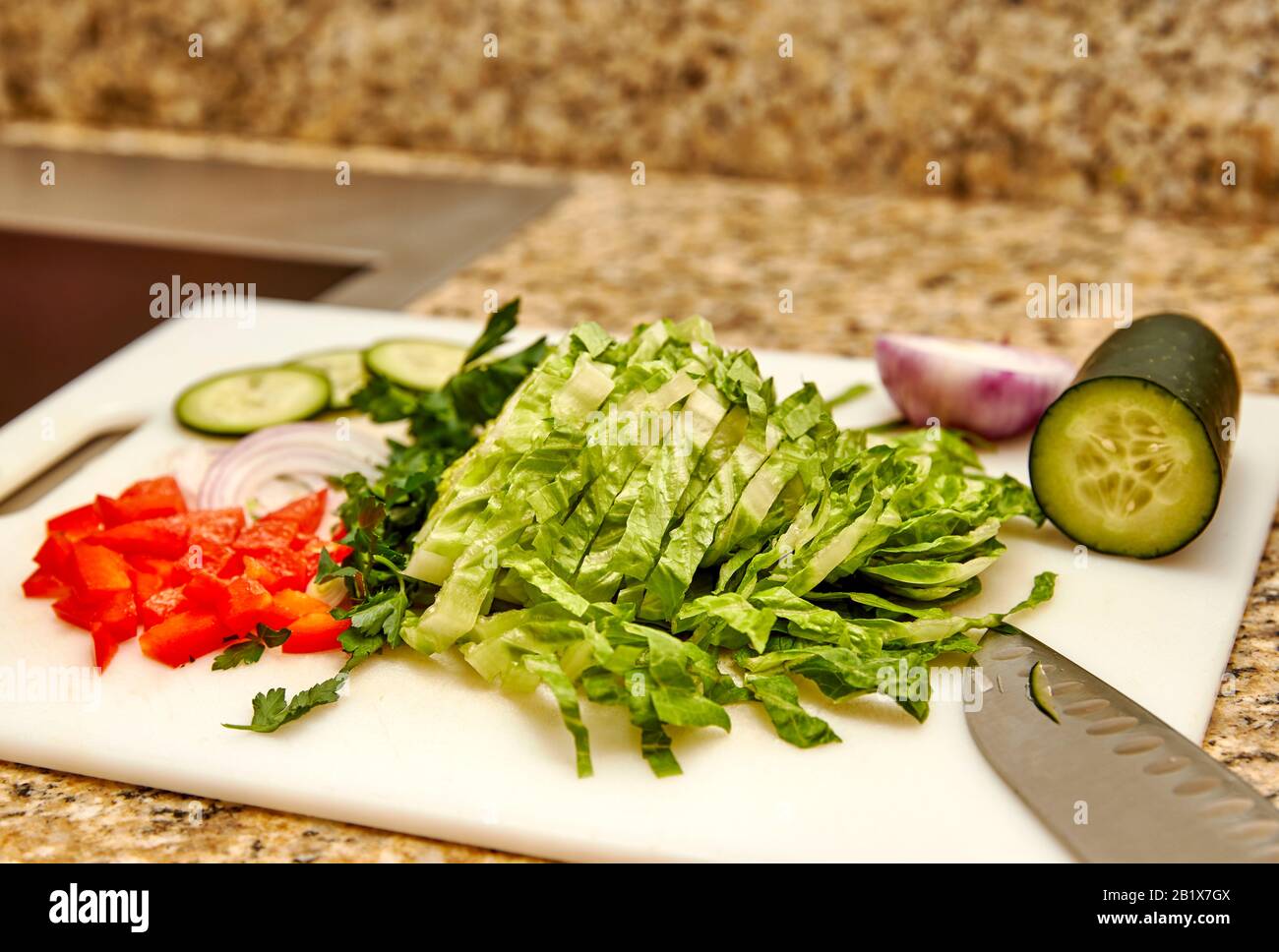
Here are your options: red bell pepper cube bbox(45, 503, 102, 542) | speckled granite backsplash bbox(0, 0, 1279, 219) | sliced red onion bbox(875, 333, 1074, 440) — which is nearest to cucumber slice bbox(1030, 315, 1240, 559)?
sliced red onion bbox(875, 333, 1074, 440)

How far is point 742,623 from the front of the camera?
5.25 ft

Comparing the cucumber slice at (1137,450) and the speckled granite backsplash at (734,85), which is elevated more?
the speckled granite backsplash at (734,85)

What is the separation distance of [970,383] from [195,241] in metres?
2.00

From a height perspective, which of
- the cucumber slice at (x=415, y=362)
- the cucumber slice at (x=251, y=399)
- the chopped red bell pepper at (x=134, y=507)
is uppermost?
the cucumber slice at (x=415, y=362)

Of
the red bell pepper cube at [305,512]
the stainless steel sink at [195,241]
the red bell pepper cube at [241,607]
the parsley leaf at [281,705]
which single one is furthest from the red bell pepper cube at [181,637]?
the stainless steel sink at [195,241]

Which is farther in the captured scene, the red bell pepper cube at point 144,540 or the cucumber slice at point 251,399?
the cucumber slice at point 251,399

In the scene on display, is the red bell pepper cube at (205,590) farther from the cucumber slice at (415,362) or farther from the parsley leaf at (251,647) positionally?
the cucumber slice at (415,362)

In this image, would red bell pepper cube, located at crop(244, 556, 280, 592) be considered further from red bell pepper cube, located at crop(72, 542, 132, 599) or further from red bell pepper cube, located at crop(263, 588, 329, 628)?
red bell pepper cube, located at crop(72, 542, 132, 599)

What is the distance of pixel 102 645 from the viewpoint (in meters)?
1.67

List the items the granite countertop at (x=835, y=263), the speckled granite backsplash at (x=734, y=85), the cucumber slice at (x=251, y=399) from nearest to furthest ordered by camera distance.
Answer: the cucumber slice at (x=251, y=399) → the granite countertop at (x=835, y=263) → the speckled granite backsplash at (x=734, y=85)

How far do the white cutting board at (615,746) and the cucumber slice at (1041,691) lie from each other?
0.09 meters

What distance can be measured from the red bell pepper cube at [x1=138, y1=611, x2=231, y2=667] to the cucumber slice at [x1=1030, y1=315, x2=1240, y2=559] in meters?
1.11

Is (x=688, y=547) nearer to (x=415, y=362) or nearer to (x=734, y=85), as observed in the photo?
(x=415, y=362)

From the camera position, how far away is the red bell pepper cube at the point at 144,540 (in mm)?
1832
